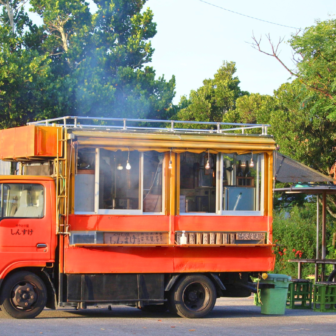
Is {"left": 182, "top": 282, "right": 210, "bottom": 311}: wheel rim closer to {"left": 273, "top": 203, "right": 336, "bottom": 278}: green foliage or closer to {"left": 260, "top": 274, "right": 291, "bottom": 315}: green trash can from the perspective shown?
{"left": 260, "top": 274, "right": 291, "bottom": 315}: green trash can

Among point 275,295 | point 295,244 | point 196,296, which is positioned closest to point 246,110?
point 295,244

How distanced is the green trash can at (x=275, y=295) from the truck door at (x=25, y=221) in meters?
4.24

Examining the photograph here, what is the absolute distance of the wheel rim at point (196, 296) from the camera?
10.6 meters

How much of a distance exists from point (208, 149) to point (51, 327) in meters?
3.99

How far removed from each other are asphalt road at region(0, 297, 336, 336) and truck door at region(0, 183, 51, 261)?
112 cm

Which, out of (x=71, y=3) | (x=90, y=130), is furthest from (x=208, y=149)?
(x=71, y=3)

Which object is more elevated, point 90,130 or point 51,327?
point 90,130

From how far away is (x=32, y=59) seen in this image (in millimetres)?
20953

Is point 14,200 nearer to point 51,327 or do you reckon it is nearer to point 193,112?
point 51,327

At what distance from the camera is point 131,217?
33.3 ft

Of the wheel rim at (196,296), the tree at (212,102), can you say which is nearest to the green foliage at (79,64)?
the wheel rim at (196,296)

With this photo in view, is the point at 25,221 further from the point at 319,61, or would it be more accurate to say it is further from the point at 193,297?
the point at 319,61

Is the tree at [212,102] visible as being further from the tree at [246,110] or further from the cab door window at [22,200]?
the cab door window at [22,200]

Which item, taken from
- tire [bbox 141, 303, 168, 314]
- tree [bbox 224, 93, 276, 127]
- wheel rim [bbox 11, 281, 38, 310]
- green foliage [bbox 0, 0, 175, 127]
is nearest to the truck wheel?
tire [bbox 141, 303, 168, 314]
